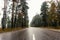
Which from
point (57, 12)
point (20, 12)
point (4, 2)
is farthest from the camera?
point (20, 12)

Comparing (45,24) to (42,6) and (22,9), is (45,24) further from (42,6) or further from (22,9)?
(22,9)

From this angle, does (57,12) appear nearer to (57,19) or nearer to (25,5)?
(57,19)

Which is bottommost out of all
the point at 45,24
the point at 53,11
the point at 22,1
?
the point at 45,24

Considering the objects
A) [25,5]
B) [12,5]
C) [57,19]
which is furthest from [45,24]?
[12,5]

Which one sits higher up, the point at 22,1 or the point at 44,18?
the point at 22,1

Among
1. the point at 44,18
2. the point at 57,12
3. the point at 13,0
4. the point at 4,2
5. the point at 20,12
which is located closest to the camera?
the point at 4,2

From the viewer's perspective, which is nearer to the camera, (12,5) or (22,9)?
(12,5)

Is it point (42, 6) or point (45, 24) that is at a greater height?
point (42, 6)

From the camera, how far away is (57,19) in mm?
77312

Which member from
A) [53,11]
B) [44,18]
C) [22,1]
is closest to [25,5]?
[22,1]

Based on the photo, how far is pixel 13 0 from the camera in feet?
198

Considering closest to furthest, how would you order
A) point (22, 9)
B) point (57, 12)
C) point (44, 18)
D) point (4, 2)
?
point (4, 2)
point (57, 12)
point (22, 9)
point (44, 18)

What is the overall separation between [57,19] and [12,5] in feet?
77.1

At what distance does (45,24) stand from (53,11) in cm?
2912
